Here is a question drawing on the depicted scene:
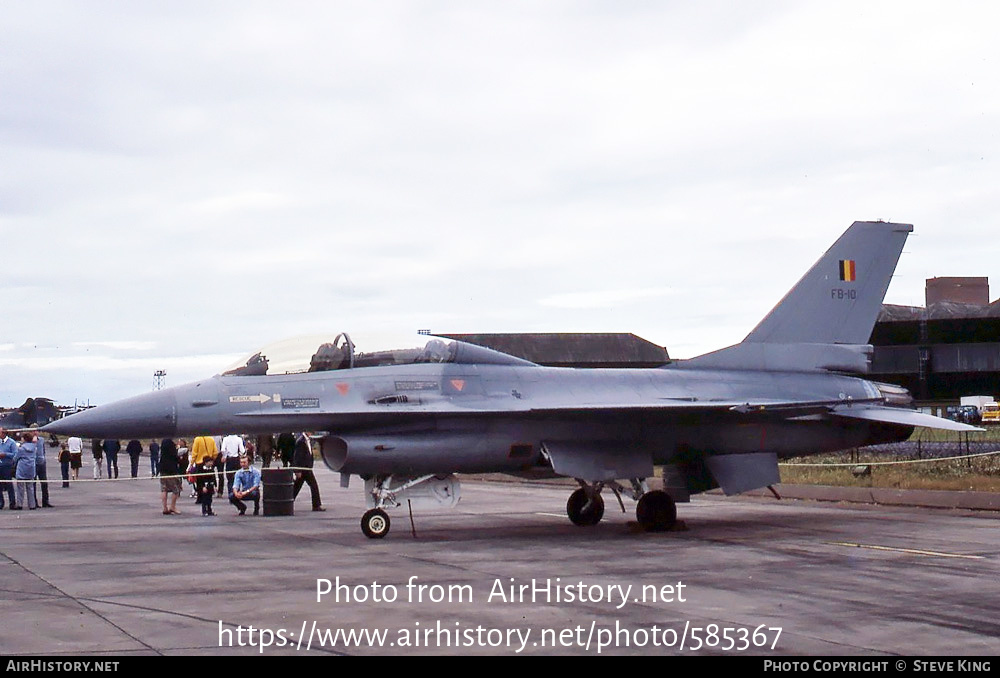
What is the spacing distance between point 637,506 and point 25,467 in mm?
14019

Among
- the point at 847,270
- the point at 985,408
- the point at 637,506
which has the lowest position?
the point at 985,408

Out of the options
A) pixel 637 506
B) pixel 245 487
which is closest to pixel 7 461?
pixel 245 487

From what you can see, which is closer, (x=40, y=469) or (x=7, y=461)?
(x=7, y=461)

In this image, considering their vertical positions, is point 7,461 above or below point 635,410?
below

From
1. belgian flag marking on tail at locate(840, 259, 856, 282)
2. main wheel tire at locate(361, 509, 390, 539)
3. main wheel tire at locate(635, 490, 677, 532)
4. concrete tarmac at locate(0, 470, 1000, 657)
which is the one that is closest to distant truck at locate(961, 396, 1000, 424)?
belgian flag marking on tail at locate(840, 259, 856, 282)

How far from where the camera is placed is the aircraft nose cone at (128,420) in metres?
14.4

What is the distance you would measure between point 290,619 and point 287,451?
60.9 ft

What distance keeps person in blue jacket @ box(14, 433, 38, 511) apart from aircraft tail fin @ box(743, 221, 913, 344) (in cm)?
1490

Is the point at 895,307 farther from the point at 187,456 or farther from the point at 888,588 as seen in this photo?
the point at 888,588

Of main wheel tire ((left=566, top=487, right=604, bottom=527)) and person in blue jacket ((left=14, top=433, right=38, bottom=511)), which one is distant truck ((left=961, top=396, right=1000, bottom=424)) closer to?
main wheel tire ((left=566, top=487, right=604, bottom=527))

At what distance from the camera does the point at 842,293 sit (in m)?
19.0

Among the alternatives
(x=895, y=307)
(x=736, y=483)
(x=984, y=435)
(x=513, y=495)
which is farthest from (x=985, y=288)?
(x=736, y=483)

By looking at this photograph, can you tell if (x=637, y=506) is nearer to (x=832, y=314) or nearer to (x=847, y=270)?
(x=832, y=314)

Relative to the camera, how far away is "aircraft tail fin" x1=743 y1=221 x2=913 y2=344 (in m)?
18.7
